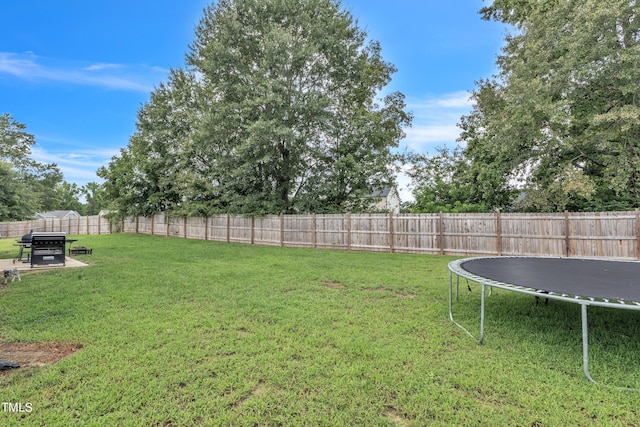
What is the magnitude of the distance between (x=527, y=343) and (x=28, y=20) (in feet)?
48.5

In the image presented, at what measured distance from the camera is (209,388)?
7.06ft

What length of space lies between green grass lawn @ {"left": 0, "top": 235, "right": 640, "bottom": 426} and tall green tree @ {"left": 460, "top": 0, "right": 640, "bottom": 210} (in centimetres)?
763

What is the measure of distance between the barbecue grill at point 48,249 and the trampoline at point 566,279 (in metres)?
8.77

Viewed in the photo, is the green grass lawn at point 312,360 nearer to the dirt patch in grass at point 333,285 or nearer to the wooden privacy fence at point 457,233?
the dirt patch in grass at point 333,285

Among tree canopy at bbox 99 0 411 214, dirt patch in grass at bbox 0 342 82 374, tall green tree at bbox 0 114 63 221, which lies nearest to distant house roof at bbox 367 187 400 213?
tree canopy at bbox 99 0 411 214

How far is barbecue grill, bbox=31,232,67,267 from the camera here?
706cm

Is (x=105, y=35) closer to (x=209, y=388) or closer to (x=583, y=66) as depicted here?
(x=209, y=388)

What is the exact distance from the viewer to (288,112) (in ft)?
46.5

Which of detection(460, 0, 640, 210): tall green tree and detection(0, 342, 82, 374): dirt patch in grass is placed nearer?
detection(0, 342, 82, 374): dirt patch in grass

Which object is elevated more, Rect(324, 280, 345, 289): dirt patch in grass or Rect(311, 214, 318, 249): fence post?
Rect(311, 214, 318, 249): fence post

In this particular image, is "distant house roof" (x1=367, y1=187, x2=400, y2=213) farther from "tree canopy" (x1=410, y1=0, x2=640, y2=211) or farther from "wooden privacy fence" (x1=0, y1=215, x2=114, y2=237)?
"wooden privacy fence" (x1=0, y1=215, x2=114, y2=237)

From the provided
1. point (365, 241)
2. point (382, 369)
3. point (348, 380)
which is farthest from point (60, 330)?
point (365, 241)

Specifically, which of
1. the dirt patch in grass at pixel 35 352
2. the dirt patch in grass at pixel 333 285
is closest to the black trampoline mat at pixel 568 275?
the dirt patch in grass at pixel 333 285

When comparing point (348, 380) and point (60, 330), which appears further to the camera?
point (60, 330)
